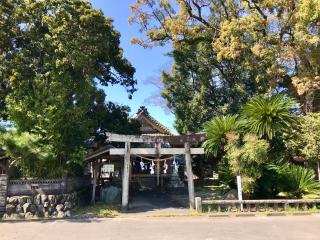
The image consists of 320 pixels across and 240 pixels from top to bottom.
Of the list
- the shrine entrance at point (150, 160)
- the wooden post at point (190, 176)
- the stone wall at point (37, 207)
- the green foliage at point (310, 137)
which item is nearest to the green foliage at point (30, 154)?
the stone wall at point (37, 207)

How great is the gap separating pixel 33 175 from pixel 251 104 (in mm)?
10374

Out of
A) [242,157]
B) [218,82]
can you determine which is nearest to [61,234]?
[242,157]

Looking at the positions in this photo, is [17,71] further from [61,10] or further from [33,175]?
[33,175]

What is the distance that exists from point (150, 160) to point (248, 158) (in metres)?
5.91

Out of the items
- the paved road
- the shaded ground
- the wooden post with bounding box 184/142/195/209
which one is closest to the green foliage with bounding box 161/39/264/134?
the shaded ground

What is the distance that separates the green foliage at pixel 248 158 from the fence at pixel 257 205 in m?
0.73

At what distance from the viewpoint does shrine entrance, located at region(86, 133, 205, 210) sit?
52.6 feet

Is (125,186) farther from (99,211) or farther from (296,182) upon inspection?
(296,182)

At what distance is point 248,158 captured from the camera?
1534 centimetres

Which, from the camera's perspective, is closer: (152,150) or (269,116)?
(152,150)

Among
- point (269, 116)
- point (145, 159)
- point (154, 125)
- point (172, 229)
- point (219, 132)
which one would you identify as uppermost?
point (154, 125)

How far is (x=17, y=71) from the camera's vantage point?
1622 cm

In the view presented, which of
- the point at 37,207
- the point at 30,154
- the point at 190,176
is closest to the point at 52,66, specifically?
the point at 30,154

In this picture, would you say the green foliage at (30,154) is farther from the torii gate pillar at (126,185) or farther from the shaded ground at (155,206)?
the shaded ground at (155,206)
